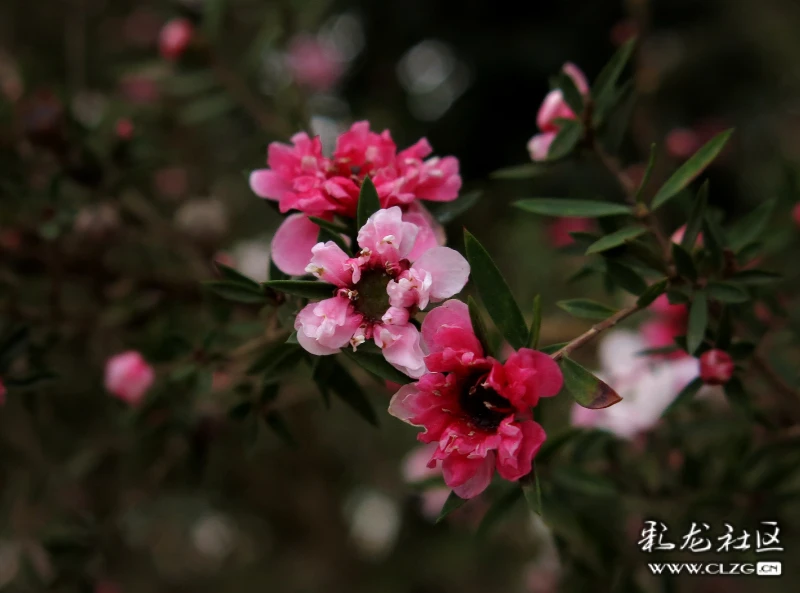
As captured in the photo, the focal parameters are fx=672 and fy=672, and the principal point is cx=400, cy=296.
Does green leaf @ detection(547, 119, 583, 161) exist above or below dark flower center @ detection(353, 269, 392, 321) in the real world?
above

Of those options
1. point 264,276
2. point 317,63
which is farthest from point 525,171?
point 317,63

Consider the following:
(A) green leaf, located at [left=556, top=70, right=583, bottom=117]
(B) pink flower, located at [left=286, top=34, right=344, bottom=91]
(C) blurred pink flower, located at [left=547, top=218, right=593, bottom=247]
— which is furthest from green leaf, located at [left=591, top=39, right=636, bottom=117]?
(B) pink flower, located at [left=286, top=34, right=344, bottom=91]

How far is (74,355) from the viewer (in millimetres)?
1009

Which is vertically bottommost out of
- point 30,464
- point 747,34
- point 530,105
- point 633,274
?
point 30,464

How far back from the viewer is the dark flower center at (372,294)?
17.0 inches

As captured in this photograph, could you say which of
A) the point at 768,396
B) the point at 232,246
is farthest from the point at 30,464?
the point at 768,396

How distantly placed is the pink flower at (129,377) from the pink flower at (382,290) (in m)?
0.38

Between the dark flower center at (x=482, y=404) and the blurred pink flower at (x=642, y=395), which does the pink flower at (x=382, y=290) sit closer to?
the dark flower center at (x=482, y=404)

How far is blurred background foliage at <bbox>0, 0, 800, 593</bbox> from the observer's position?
749 millimetres

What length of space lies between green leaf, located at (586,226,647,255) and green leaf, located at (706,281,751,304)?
7cm

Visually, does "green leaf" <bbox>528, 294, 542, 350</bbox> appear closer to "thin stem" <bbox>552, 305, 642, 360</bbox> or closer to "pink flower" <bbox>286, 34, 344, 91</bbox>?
"thin stem" <bbox>552, 305, 642, 360</bbox>

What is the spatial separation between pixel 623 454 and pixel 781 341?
0.80 ft

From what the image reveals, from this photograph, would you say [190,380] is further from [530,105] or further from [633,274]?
[530,105]

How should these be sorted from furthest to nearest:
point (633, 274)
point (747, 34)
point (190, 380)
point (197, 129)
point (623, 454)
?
point (747, 34), point (197, 129), point (623, 454), point (190, 380), point (633, 274)
